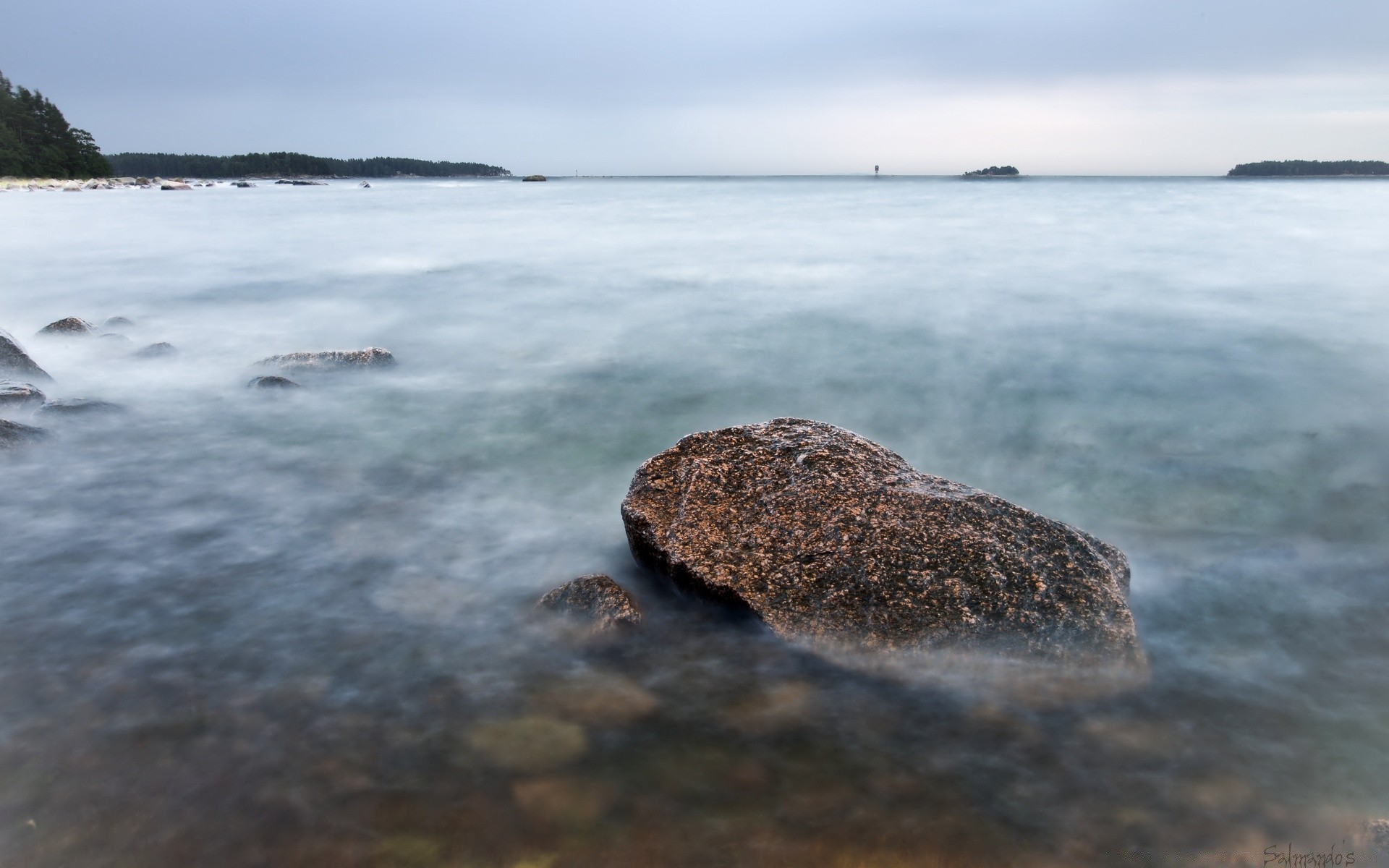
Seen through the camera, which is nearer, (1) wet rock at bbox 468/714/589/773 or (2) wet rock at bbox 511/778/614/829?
(2) wet rock at bbox 511/778/614/829

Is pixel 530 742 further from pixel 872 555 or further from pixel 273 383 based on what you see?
pixel 273 383

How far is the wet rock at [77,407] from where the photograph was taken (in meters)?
8.81

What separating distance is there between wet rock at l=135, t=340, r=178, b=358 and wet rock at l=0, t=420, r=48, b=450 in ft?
13.0

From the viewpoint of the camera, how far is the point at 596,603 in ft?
15.7

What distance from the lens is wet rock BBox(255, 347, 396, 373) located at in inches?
420

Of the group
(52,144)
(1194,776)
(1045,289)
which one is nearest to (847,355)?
(1045,289)

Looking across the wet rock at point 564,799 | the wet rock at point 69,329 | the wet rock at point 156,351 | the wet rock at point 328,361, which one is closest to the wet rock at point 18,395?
the wet rock at point 156,351

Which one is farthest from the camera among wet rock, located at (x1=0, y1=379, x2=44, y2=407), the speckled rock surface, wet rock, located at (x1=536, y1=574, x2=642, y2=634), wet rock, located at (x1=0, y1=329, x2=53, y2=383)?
wet rock, located at (x1=0, y1=329, x2=53, y2=383)

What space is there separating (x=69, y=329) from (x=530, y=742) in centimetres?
1272

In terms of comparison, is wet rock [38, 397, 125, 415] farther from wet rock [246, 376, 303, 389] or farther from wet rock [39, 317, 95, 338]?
wet rock [39, 317, 95, 338]

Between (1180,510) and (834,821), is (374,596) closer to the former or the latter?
(834,821)

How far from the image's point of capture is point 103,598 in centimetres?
520

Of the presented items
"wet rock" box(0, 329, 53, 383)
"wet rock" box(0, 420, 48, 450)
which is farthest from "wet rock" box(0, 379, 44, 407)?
"wet rock" box(0, 420, 48, 450)

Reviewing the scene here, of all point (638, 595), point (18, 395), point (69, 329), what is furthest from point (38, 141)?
point (638, 595)
